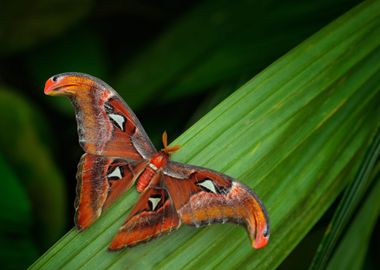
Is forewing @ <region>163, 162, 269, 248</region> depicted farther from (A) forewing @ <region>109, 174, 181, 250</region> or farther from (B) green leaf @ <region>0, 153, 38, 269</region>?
(B) green leaf @ <region>0, 153, 38, 269</region>

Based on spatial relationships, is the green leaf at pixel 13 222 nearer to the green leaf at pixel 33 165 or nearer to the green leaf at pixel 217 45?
the green leaf at pixel 33 165

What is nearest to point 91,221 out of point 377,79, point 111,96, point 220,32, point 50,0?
point 111,96

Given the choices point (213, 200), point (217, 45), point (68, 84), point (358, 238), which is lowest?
point (358, 238)

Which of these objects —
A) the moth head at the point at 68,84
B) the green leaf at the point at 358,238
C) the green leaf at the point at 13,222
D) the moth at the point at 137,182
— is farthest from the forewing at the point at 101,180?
the green leaf at the point at 358,238

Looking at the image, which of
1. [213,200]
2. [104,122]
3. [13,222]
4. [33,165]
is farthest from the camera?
[33,165]

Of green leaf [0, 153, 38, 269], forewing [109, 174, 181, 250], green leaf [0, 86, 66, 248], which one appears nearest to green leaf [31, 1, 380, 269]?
forewing [109, 174, 181, 250]

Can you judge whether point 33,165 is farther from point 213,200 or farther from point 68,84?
point 213,200

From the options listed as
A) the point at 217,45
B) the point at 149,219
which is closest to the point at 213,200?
the point at 149,219
